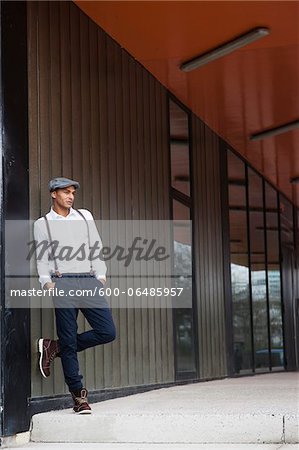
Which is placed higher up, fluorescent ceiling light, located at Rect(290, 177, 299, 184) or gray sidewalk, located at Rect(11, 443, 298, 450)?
fluorescent ceiling light, located at Rect(290, 177, 299, 184)

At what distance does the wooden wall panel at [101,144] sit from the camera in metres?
5.83

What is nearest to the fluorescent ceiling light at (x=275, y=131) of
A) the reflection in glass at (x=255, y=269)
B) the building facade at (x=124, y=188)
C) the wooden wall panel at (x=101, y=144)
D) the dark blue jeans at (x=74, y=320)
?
the building facade at (x=124, y=188)

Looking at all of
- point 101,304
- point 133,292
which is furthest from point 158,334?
point 101,304

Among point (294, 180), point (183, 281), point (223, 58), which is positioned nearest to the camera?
point (223, 58)

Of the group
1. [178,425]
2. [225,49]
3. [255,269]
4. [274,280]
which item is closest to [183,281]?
[225,49]

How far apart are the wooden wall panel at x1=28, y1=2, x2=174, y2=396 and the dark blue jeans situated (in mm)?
242

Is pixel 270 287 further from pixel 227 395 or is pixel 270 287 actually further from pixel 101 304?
pixel 101 304

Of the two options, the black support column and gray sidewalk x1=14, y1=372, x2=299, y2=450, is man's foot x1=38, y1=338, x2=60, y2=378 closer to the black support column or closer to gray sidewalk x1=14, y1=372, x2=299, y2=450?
the black support column

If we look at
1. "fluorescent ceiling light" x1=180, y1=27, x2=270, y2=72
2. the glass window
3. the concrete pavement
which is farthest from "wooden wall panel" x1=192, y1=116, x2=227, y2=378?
the concrete pavement

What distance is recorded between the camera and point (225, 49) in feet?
24.0

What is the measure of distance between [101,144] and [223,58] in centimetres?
163

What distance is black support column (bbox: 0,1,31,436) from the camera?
17.0ft

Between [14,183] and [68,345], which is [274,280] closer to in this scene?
[68,345]

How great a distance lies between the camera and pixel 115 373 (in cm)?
671
